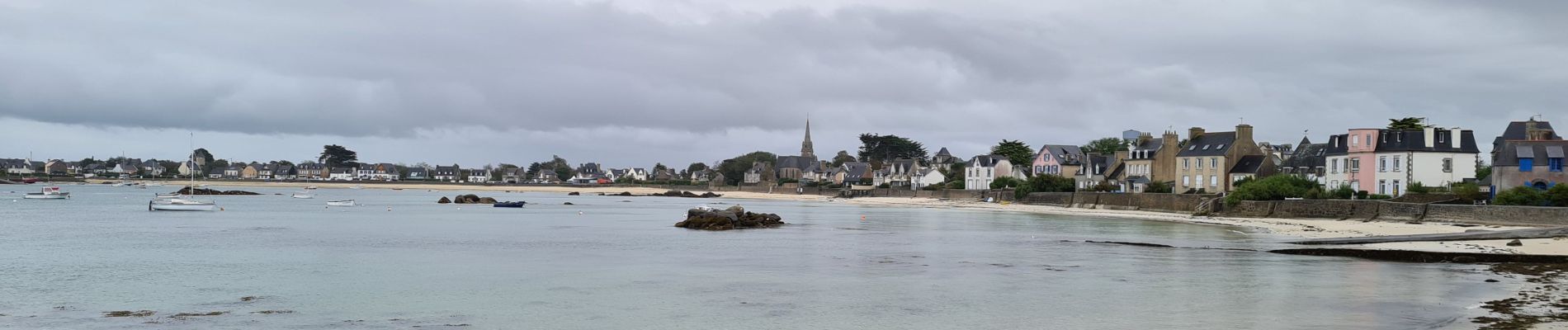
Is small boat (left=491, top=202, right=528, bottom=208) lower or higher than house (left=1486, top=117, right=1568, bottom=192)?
lower

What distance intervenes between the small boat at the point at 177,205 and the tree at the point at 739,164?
10583 centimetres

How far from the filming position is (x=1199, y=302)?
19.5 meters

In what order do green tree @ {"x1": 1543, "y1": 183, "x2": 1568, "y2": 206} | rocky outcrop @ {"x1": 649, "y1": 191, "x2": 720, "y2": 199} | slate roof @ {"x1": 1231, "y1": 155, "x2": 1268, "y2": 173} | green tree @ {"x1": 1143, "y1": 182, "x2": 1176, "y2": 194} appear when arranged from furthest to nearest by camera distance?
rocky outcrop @ {"x1": 649, "y1": 191, "x2": 720, "y2": 199} < green tree @ {"x1": 1143, "y1": 182, "x2": 1176, "y2": 194} < slate roof @ {"x1": 1231, "y1": 155, "x2": 1268, "y2": 173} < green tree @ {"x1": 1543, "y1": 183, "x2": 1568, "y2": 206}

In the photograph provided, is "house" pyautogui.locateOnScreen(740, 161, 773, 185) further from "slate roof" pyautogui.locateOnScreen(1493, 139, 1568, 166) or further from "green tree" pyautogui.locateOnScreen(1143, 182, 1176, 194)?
"slate roof" pyautogui.locateOnScreen(1493, 139, 1568, 166)

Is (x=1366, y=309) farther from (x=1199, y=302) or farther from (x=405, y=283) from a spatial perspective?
(x=405, y=283)

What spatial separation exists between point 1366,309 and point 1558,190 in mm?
28052

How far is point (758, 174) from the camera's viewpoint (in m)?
178

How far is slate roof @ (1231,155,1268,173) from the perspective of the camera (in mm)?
71281

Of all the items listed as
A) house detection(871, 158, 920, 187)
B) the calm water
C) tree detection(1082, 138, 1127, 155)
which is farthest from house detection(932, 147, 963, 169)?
the calm water

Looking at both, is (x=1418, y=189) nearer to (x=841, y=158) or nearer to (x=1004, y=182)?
(x=1004, y=182)

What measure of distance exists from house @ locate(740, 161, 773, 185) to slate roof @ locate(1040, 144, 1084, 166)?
2645 inches

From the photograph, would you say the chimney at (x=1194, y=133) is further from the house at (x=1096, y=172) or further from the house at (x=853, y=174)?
the house at (x=853, y=174)

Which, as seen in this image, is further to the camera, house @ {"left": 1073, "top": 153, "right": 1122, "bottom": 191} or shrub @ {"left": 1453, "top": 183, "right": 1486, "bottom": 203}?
house @ {"left": 1073, "top": 153, "right": 1122, "bottom": 191}

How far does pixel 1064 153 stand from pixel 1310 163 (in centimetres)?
3397
